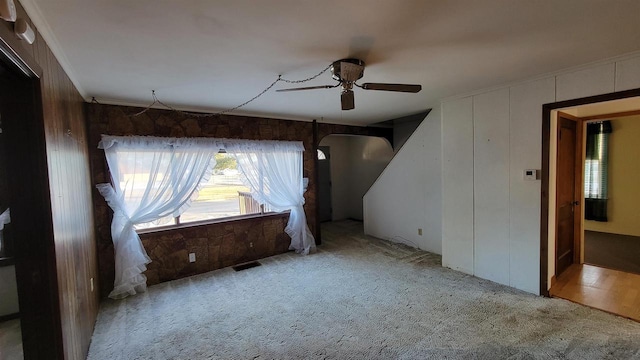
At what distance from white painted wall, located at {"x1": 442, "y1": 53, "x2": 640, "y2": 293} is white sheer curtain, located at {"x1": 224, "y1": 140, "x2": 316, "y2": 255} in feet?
7.19

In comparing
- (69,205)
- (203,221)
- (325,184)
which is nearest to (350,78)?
(69,205)

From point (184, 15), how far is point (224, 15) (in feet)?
0.73

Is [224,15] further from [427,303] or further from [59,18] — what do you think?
[427,303]

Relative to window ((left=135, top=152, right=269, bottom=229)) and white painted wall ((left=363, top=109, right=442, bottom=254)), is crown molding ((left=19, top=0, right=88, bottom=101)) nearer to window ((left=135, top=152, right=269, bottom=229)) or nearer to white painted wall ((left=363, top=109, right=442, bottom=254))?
window ((left=135, top=152, right=269, bottom=229))

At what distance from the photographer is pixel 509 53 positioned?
2.21 meters

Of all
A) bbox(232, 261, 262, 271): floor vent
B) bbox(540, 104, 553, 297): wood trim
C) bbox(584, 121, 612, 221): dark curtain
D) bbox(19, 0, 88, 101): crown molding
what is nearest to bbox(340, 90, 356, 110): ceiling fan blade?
bbox(19, 0, 88, 101): crown molding

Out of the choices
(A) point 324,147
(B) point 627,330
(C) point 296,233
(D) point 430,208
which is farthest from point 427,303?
(A) point 324,147

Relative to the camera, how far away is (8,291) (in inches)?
54.6

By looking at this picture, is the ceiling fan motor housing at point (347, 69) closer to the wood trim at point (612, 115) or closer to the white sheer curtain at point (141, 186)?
the white sheer curtain at point (141, 186)

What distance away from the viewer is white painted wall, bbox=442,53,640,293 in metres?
2.75

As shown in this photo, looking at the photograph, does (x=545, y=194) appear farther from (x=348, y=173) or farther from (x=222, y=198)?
(x=348, y=173)

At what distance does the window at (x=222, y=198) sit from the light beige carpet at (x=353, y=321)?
2.80ft

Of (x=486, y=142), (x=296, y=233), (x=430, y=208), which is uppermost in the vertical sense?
(x=486, y=142)

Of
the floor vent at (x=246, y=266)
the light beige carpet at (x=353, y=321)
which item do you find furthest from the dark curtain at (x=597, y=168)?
the floor vent at (x=246, y=266)
